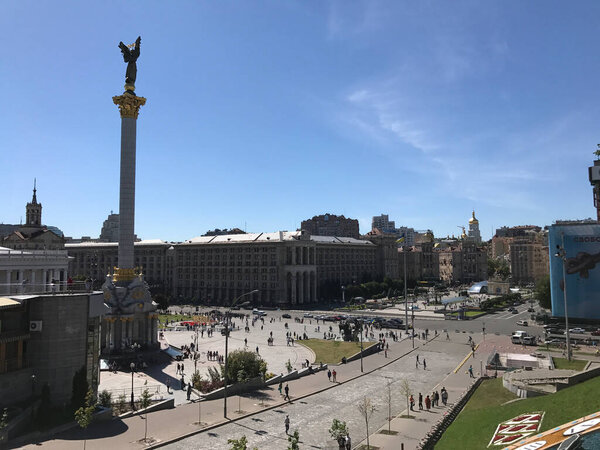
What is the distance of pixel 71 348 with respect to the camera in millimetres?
30766

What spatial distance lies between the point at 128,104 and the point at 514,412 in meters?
56.0

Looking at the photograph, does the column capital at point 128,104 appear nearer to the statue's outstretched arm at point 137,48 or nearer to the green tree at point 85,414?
the statue's outstretched arm at point 137,48

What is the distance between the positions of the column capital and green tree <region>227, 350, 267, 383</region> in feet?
123

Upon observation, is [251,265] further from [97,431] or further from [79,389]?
[97,431]

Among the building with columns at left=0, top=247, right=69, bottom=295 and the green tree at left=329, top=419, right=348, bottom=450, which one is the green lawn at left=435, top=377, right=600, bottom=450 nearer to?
the green tree at left=329, top=419, right=348, bottom=450

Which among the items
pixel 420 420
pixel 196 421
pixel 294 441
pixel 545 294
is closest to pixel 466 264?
pixel 545 294

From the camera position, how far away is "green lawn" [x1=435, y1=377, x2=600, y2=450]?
2495 cm

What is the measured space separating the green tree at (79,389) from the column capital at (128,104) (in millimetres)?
39833

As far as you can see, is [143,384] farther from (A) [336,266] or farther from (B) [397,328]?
(A) [336,266]

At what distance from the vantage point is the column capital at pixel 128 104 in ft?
200

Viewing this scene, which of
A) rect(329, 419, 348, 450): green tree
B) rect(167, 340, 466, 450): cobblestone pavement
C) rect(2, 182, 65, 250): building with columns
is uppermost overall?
rect(2, 182, 65, 250): building with columns


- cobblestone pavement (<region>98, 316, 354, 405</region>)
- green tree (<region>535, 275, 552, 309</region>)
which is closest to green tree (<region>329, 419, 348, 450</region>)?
cobblestone pavement (<region>98, 316, 354, 405</region>)

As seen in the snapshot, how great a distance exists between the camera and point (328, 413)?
1320 inches

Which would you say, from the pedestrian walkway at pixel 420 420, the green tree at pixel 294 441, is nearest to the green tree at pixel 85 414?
the green tree at pixel 294 441
